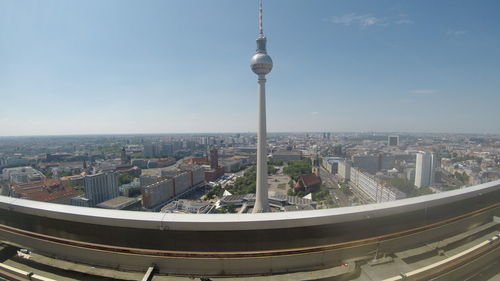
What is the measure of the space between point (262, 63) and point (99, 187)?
15422 mm

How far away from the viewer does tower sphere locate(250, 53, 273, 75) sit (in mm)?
10750

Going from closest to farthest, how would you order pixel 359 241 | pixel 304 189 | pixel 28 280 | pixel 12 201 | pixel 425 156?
1. pixel 28 280
2. pixel 359 241
3. pixel 12 201
4. pixel 425 156
5. pixel 304 189

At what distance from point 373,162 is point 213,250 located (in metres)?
28.6

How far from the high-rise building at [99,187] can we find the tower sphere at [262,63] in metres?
14.6

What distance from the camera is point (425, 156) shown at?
15906 mm

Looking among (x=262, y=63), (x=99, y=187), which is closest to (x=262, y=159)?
(x=262, y=63)

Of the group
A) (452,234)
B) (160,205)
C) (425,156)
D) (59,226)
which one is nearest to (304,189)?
(425,156)

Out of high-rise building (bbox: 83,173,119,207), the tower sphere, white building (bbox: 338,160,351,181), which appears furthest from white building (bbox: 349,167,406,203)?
high-rise building (bbox: 83,173,119,207)

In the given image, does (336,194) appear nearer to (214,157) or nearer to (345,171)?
(345,171)

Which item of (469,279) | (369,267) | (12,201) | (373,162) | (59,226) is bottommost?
(373,162)

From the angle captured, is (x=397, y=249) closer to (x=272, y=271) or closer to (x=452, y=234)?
(x=452, y=234)

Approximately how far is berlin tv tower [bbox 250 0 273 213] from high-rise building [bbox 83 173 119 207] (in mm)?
12727

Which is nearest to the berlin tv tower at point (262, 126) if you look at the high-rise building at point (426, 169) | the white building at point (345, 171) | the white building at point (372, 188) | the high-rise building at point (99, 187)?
the white building at point (372, 188)

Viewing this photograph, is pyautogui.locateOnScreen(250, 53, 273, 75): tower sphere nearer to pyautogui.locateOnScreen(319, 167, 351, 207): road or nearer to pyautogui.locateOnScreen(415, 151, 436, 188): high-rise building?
pyautogui.locateOnScreen(319, 167, 351, 207): road
